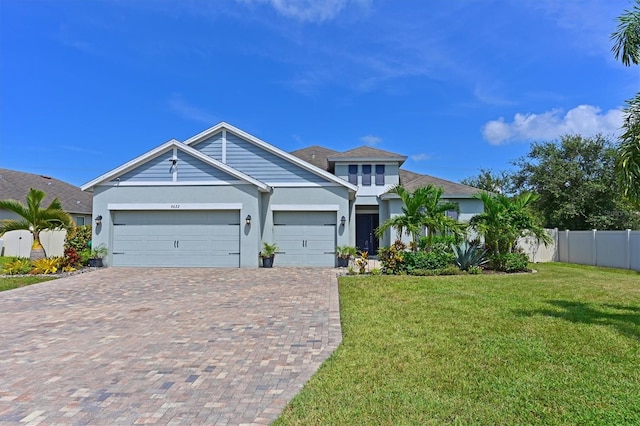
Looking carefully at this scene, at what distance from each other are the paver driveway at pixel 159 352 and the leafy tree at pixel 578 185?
20.2 meters

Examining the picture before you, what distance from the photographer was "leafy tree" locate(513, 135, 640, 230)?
22.9 m

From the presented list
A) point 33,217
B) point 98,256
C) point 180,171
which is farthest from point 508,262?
point 33,217

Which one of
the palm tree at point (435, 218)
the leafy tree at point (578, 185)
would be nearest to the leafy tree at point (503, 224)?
the palm tree at point (435, 218)

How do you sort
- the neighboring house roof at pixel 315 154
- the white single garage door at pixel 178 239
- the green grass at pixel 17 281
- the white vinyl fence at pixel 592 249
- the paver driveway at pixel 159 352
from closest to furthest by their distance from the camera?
the paver driveway at pixel 159 352, the green grass at pixel 17 281, the white single garage door at pixel 178 239, the white vinyl fence at pixel 592 249, the neighboring house roof at pixel 315 154

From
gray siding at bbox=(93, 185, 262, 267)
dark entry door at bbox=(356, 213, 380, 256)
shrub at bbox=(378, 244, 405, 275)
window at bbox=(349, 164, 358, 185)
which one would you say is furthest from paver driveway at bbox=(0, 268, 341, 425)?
window at bbox=(349, 164, 358, 185)

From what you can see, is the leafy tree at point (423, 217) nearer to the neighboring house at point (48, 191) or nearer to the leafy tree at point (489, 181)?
the neighboring house at point (48, 191)

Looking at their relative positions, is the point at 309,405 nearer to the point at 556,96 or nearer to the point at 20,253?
the point at 556,96

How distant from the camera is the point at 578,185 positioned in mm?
Result: 23859

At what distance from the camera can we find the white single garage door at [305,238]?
16562mm

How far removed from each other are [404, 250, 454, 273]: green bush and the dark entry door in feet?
27.9

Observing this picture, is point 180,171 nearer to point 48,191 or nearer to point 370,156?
point 370,156

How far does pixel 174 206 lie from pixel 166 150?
2301 millimetres

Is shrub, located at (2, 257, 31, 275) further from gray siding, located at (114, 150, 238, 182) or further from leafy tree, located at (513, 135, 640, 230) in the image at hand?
leafy tree, located at (513, 135, 640, 230)

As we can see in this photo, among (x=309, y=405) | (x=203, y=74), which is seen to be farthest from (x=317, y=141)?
(x=309, y=405)
